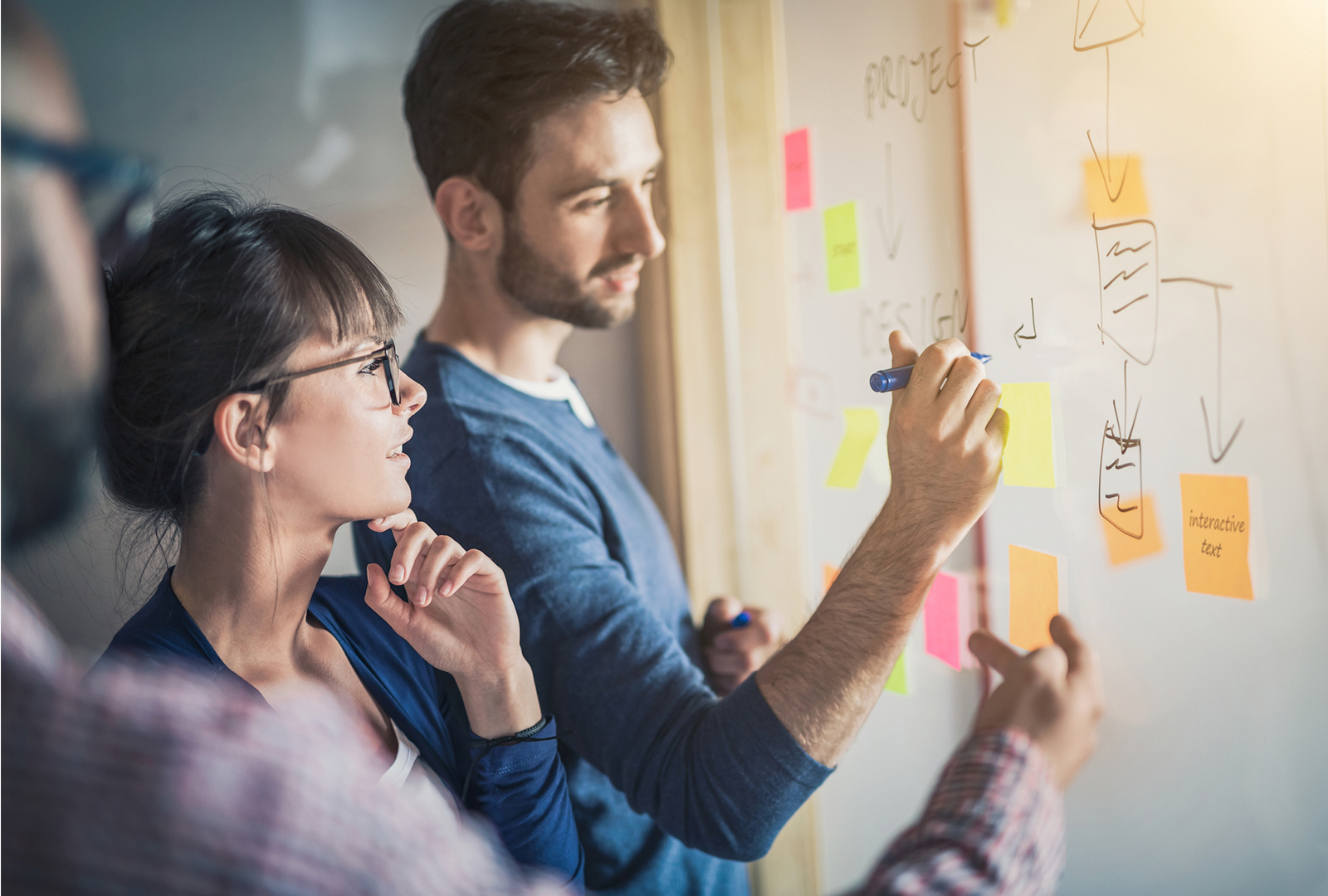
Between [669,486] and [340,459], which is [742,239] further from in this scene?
[340,459]

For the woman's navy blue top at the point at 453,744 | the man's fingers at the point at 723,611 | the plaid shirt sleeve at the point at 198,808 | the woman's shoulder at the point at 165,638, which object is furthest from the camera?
the man's fingers at the point at 723,611

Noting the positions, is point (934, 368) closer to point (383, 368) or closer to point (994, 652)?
point (994, 652)

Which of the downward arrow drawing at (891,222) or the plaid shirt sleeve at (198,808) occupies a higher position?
the downward arrow drawing at (891,222)

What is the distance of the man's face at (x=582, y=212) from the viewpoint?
0.83 metres

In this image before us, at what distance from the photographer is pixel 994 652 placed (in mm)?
738

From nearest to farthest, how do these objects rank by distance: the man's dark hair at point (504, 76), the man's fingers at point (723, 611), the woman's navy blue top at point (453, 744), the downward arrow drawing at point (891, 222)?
the woman's navy blue top at point (453, 744) < the man's dark hair at point (504, 76) < the downward arrow drawing at point (891, 222) < the man's fingers at point (723, 611)

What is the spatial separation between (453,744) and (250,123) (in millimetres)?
677

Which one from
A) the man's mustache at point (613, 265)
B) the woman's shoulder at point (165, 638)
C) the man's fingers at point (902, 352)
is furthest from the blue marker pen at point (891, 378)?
the woman's shoulder at point (165, 638)

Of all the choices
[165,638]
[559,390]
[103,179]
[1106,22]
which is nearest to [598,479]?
[559,390]

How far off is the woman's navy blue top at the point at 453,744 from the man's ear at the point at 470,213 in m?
0.39

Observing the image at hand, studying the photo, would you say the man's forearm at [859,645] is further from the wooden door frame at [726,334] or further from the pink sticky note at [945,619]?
the wooden door frame at [726,334]

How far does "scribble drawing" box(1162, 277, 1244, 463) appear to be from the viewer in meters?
0.64

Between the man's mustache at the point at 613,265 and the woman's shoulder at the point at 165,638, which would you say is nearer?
→ the woman's shoulder at the point at 165,638

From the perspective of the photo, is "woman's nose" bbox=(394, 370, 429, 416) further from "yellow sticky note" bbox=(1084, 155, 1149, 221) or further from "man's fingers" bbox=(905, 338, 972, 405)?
"yellow sticky note" bbox=(1084, 155, 1149, 221)
